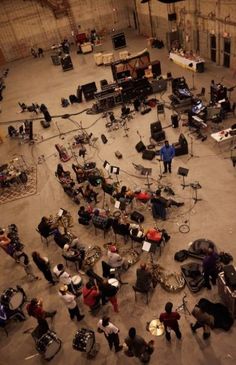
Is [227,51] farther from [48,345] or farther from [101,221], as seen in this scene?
[48,345]

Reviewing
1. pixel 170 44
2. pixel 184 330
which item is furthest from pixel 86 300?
pixel 170 44

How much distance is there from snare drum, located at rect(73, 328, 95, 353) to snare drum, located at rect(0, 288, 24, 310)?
1970 millimetres

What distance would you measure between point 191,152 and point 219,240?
518cm

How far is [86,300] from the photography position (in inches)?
339

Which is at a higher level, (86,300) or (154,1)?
(154,1)

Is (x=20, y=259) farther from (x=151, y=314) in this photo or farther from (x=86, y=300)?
(x=151, y=314)

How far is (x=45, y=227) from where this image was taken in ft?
35.4

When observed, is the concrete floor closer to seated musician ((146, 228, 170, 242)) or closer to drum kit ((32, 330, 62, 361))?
drum kit ((32, 330, 62, 361))

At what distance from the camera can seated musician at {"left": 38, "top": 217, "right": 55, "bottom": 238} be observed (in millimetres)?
10766

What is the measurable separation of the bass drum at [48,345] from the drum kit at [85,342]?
1.69ft

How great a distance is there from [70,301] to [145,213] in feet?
15.1

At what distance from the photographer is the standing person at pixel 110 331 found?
23.2 feet

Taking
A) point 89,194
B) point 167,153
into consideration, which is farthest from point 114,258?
point 167,153

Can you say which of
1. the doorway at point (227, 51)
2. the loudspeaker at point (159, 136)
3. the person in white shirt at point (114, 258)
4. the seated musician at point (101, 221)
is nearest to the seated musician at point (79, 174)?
the seated musician at point (101, 221)
